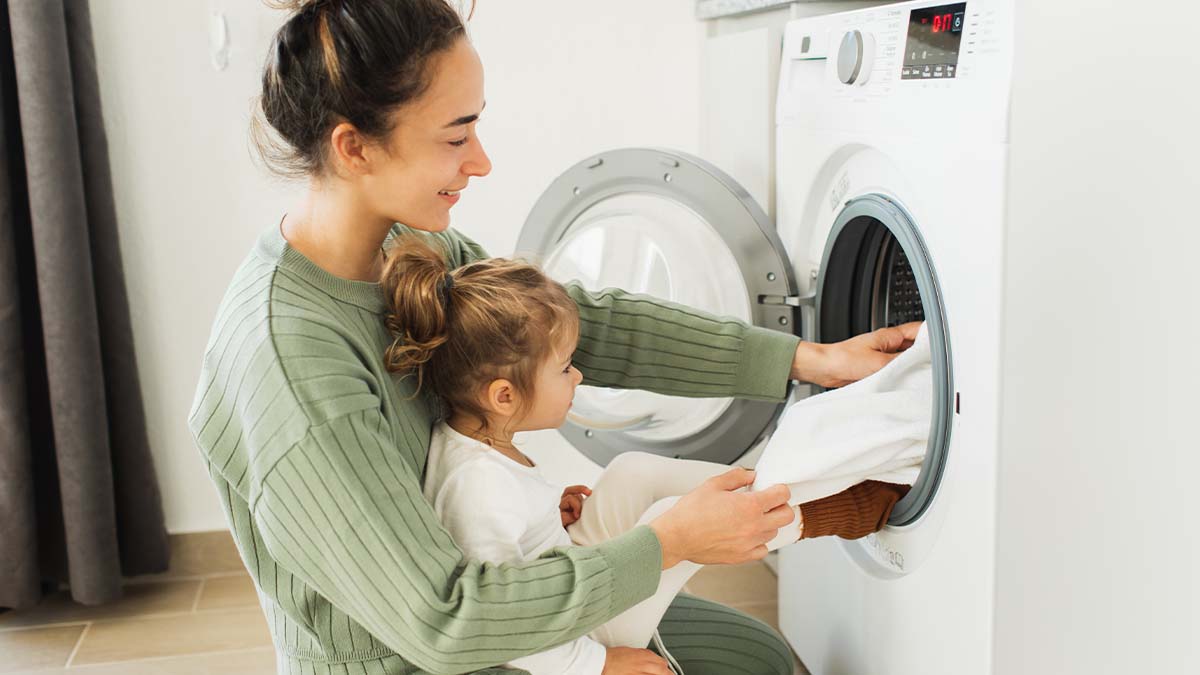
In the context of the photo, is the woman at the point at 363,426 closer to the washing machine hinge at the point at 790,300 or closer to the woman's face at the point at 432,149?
the woman's face at the point at 432,149

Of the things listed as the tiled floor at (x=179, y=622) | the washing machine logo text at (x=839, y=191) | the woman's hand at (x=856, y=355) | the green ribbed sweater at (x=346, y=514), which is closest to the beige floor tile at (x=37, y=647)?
the tiled floor at (x=179, y=622)

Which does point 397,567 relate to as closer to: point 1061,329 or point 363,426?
point 363,426

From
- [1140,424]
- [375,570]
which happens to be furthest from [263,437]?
[1140,424]

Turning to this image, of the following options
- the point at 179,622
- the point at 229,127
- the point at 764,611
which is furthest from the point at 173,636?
the point at 764,611

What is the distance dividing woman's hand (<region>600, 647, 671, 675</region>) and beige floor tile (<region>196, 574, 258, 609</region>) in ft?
3.61

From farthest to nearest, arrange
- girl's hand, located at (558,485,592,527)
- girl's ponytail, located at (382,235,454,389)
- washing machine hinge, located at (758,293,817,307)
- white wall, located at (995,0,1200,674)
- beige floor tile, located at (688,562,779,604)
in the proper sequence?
beige floor tile, located at (688,562,779,604)
washing machine hinge, located at (758,293,817,307)
girl's hand, located at (558,485,592,527)
girl's ponytail, located at (382,235,454,389)
white wall, located at (995,0,1200,674)

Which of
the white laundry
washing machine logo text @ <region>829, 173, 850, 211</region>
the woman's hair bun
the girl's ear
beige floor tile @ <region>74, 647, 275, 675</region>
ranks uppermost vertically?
the woman's hair bun

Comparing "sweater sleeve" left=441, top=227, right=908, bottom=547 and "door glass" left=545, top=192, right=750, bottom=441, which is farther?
"door glass" left=545, top=192, right=750, bottom=441

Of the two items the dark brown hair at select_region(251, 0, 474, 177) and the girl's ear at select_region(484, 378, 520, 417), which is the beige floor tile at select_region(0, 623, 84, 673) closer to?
the girl's ear at select_region(484, 378, 520, 417)

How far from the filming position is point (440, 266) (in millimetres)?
1247

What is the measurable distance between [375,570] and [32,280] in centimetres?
131

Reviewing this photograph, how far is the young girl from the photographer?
1.19m

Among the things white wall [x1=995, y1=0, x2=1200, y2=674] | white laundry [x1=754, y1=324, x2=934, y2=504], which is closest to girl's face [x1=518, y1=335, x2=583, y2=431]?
white laundry [x1=754, y1=324, x2=934, y2=504]

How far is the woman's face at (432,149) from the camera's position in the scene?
1.14 meters
